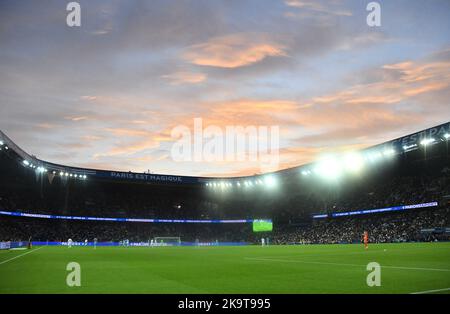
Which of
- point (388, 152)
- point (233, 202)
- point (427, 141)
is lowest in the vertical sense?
point (233, 202)

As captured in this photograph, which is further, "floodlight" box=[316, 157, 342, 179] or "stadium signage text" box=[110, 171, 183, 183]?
"stadium signage text" box=[110, 171, 183, 183]

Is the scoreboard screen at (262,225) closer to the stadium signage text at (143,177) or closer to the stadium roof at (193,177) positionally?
the stadium roof at (193,177)

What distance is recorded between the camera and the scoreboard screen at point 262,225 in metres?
81.2

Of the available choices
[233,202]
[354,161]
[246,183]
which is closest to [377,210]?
[354,161]

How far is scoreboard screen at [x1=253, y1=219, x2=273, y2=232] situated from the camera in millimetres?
81188

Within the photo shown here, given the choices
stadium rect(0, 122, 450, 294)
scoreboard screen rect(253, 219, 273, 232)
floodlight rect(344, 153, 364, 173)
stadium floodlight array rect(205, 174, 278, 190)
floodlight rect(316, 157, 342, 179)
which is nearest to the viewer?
stadium rect(0, 122, 450, 294)

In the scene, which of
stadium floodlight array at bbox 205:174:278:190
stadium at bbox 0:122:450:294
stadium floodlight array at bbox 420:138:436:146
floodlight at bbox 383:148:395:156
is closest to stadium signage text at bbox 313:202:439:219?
stadium at bbox 0:122:450:294

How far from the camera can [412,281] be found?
9.80m

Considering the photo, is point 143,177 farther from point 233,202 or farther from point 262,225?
point 262,225

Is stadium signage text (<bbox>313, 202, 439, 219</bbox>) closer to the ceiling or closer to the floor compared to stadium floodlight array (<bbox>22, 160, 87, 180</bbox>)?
closer to the floor

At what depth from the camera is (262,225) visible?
3209 inches

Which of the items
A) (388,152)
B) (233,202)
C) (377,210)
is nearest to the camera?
(388,152)

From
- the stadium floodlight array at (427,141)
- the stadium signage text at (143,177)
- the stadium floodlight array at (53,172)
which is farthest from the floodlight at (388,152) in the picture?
the stadium floodlight array at (53,172)

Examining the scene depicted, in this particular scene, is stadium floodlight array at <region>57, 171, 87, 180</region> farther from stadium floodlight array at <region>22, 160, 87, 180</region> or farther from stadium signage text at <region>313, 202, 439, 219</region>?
stadium signage text at <region>313, 202, 439, 219</region>
